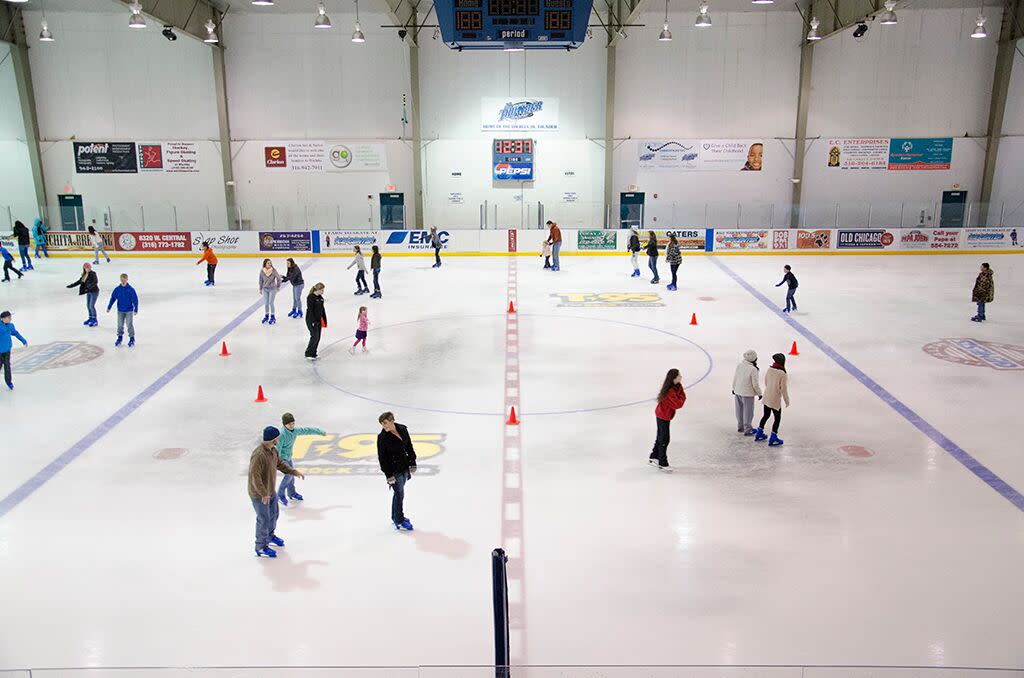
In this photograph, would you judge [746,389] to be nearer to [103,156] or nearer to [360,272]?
[360,272]

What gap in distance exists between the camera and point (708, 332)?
18250mm

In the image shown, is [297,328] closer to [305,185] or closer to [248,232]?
[248,232]

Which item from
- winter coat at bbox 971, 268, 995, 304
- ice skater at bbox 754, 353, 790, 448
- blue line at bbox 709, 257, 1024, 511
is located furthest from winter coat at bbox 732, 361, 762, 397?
winter coat at bbox 971, 268, 995, 304

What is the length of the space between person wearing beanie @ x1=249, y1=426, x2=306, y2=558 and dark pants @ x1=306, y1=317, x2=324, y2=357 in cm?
761

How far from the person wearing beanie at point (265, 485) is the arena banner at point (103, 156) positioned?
101ft

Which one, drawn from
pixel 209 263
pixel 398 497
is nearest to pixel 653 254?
pixel 209 263

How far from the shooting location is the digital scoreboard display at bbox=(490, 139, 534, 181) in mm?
34438

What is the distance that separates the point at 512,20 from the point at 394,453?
33.9 feet

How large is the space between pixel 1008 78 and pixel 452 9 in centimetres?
2875

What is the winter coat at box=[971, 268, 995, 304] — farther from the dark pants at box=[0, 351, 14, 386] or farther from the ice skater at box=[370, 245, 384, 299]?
the dark pants at box=[0, 351, 14, 386]

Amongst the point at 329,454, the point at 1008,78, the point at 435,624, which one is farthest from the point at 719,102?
the point at 435,624

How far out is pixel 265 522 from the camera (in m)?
8.03

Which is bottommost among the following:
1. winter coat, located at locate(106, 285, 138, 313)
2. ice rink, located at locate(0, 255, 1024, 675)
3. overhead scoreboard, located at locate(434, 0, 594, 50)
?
ice rink, located at locate(0, 255, 1024, 675)

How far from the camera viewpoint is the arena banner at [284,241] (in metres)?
31.8
